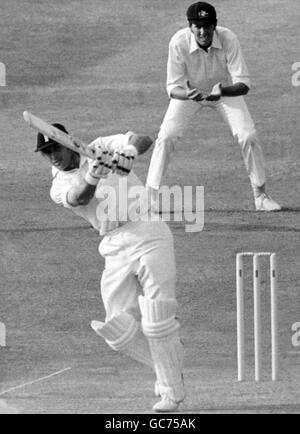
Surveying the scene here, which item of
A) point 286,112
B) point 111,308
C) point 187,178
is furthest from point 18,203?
point 111,308

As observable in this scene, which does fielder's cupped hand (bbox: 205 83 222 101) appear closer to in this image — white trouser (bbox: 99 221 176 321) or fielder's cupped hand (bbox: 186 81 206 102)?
fielder's cupped hand (bbox: 186 81 206 102)

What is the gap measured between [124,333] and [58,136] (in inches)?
50.5

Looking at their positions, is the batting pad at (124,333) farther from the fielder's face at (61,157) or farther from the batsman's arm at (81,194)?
the fielder's face at (61,157)

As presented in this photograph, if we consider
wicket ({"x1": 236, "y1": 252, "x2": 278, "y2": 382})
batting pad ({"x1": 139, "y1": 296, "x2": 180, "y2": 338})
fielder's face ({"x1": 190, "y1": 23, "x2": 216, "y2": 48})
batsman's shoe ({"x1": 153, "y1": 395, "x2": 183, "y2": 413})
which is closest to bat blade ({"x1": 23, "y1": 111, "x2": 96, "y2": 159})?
batting pad ({"x1": 139, "y1": 296, "x2": 180, "y2": 338})

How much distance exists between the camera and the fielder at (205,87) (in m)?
16.9

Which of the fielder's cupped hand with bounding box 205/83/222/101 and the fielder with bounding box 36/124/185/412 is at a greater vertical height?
the fielder with bounding box 36/124/185/412

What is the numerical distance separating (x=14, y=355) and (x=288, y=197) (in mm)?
4246

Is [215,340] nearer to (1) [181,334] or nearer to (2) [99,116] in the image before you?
(1) [181,334]

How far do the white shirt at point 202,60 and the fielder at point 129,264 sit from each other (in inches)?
174

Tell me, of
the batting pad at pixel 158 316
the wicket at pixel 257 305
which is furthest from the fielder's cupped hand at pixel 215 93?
the batting pad at pixel 158 316

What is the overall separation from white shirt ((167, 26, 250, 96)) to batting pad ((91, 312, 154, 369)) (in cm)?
474

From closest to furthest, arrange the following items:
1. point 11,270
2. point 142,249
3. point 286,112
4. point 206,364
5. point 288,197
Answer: point 142,249 → point 206,364 → point 11,270 → point 288,197 → point 286,112

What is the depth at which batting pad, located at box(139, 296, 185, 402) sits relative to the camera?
12227 millimetres

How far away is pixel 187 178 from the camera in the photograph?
Answer: 1844 cm
